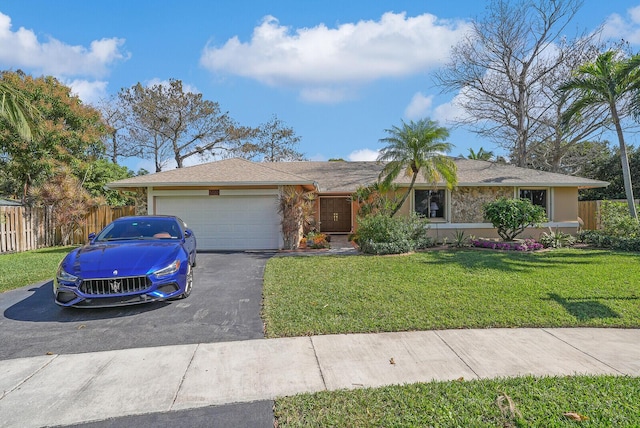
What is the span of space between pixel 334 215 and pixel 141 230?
14019 millimetres

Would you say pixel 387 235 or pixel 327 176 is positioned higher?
pixel 327 176

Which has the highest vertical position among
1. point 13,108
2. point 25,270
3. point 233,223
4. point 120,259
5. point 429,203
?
point 13,108

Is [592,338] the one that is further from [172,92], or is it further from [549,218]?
[172,92]

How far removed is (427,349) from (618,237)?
12.5 meters

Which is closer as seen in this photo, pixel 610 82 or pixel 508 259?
pixel 508 259

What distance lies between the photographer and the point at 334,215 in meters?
20.6

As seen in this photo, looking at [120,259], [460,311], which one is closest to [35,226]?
[120,259]

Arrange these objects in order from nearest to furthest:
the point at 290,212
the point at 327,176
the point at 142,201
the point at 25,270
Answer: the point at 25,270 < the point at 290,212 < the point at 142,201 < the point at 327,176

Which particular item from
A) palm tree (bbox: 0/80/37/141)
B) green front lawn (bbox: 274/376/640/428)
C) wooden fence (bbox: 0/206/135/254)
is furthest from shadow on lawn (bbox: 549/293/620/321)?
wooden fence (bbox: 0/206/135/254)

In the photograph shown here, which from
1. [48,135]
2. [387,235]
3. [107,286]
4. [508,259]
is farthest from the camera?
[48,135]

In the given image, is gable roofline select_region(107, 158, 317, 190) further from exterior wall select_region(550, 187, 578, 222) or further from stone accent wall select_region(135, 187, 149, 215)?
exterior wall select_region(550, 187, 578, 222)

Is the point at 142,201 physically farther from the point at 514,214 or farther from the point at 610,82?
the point at 610,82

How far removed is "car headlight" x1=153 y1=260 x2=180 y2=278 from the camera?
5719 mm


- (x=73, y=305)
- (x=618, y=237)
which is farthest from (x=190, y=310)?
(x=618, y=237)
